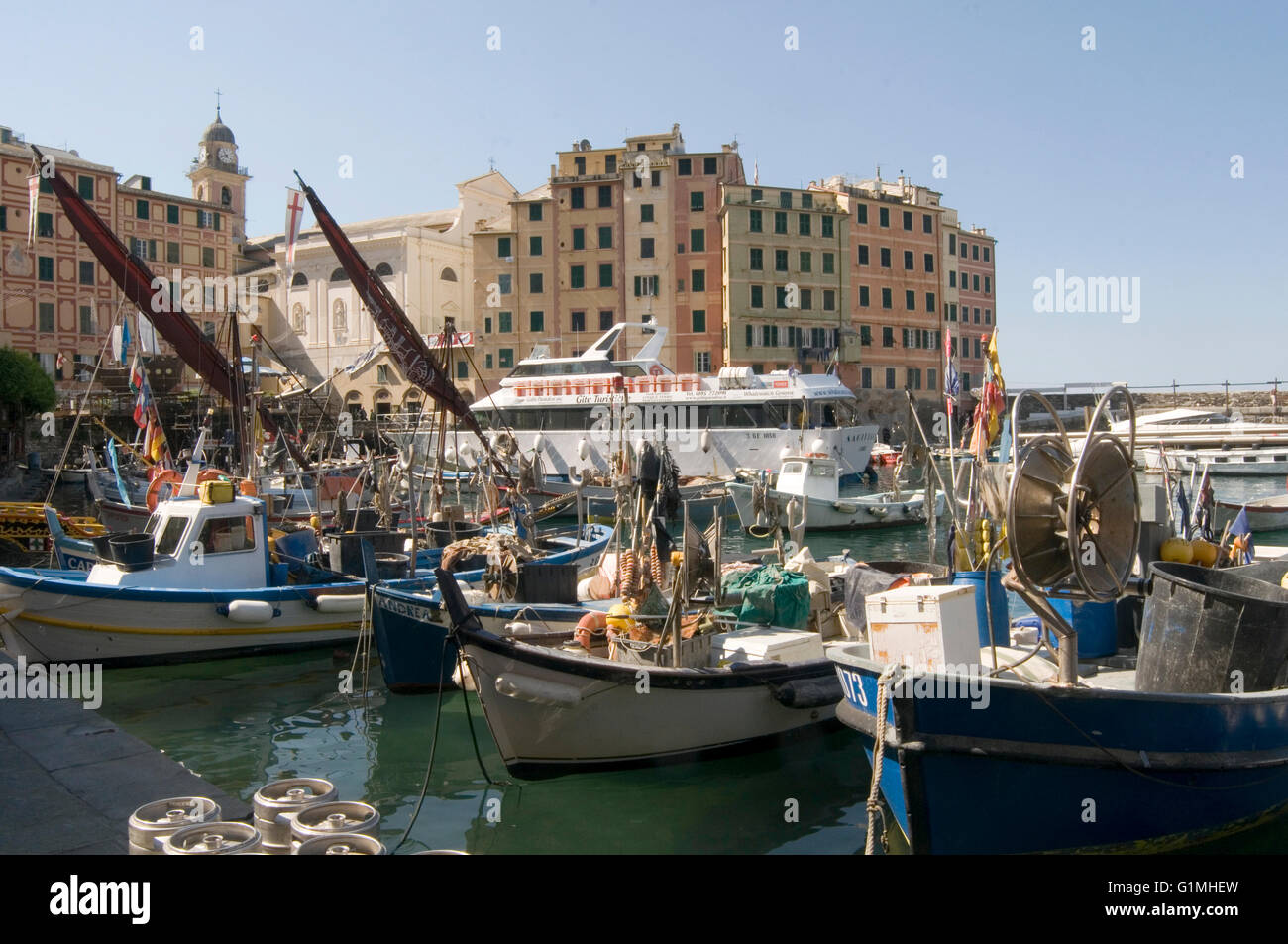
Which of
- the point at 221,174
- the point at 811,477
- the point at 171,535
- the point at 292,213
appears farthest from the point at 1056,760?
the point at 221,174

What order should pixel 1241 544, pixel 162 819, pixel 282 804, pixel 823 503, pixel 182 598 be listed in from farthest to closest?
pixel 823 503 < pixel 1241 544 < pixel 182 598 < pixel 282 804 < pixel 162 819

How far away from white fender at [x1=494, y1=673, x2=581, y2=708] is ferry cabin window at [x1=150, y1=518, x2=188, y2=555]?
8.11m

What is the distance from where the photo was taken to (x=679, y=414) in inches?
1662

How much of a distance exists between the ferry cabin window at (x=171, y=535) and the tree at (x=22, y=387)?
31.0 metres

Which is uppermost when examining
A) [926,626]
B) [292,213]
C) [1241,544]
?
[292,213]

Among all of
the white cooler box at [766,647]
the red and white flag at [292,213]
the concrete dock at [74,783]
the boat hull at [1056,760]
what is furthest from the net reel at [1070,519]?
the red and white flag at [292,213]

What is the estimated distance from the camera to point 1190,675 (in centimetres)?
840

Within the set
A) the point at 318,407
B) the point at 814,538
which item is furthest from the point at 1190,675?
the point at 318,407

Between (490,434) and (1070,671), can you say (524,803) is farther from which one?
(490,434)

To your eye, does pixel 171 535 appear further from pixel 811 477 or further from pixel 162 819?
pixel 811 477

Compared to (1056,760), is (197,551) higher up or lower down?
higher up

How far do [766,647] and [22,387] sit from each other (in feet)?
134

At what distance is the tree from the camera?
41250mm
